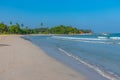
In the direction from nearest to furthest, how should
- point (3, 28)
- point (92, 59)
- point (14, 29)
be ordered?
1. point (92, 59)
2. point (3, 28)
3. point (14, 29)

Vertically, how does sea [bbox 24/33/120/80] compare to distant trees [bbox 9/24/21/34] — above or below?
above

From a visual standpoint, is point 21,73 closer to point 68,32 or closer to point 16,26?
point 16,26

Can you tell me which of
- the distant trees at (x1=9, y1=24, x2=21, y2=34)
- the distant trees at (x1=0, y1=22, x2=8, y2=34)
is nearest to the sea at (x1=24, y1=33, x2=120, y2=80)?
the distant trees at (x1=0, y1=22, x2=8, y2=34)

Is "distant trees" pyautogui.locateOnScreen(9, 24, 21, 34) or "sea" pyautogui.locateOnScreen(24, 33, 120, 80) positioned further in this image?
"distant trees" pyautogui.locateOnScreen(9, 24, 21, 34)

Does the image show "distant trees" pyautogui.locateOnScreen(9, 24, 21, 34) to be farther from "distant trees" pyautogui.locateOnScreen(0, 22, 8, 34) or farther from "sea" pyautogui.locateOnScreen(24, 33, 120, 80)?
"sea" pyautogui.locateOnScreen(24, 33, 120, 80)

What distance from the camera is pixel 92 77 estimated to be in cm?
932

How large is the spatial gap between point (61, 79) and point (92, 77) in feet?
4.13

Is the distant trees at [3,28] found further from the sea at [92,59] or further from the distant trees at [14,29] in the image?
the sea at [92,59]

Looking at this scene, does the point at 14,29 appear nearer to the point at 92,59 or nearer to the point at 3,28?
the point at 3,28

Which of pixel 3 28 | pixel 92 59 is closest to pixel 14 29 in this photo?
pixel 3 28

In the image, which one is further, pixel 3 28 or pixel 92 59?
pixel 3 28

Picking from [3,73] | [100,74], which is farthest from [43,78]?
[100,74]

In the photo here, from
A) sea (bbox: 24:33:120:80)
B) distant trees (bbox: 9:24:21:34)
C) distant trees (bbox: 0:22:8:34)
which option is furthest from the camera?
distant trees (bbox: 9:24:21:34)

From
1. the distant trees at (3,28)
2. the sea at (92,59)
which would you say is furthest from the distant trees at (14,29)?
the sea at (92,59)
